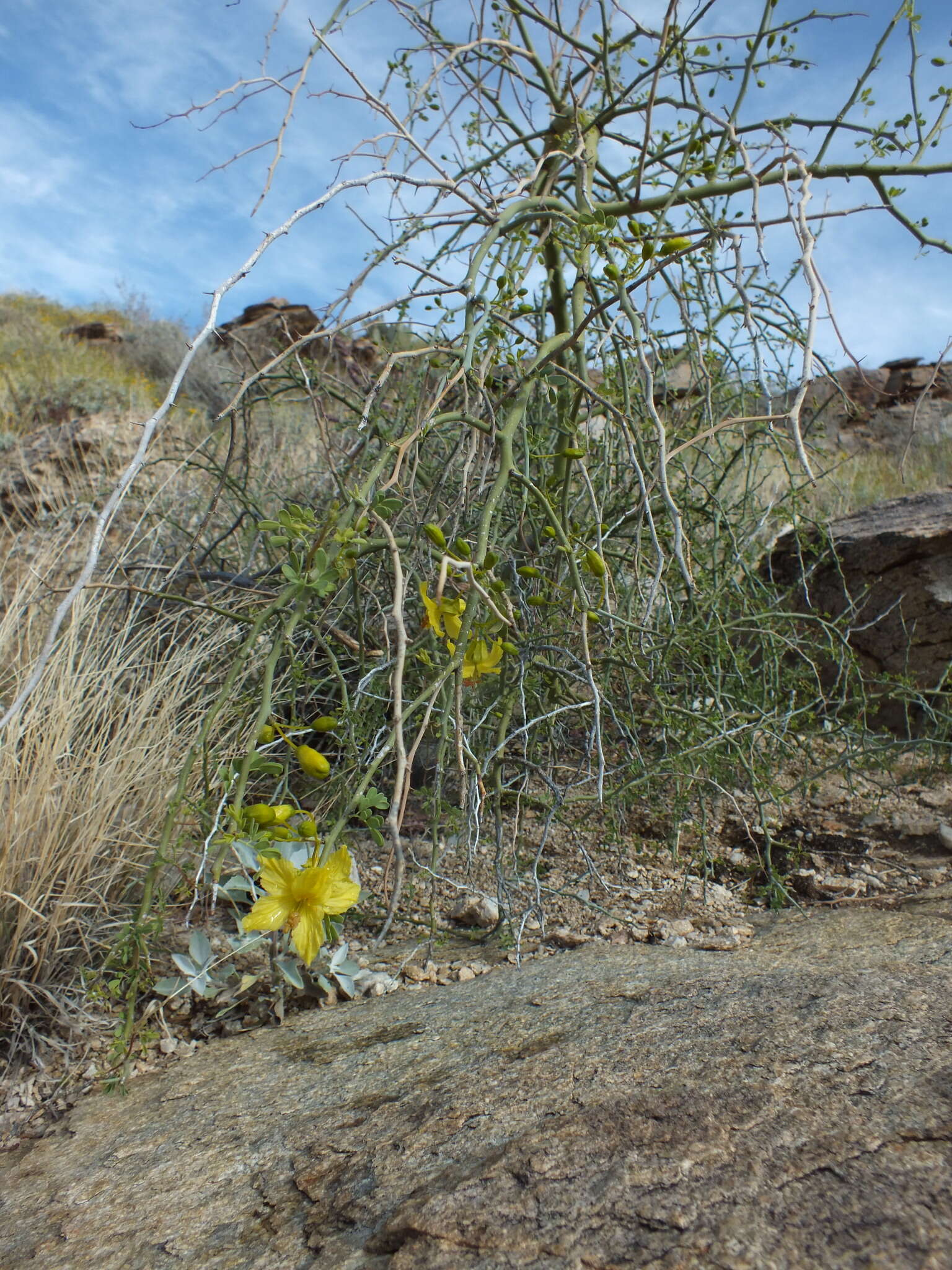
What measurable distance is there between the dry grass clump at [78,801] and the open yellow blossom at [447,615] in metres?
0.92

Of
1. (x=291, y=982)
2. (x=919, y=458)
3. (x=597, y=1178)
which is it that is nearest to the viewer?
(x=597, y=1178)

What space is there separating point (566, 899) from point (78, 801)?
3.53ft

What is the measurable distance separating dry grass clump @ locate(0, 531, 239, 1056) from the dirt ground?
0.46 ft

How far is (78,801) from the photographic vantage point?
6.15ft

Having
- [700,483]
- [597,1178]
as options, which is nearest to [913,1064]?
[597,1178]

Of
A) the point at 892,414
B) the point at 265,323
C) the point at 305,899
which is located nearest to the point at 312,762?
the point at 305,899

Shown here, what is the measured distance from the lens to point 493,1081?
3.44 feet

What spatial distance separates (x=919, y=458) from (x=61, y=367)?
7.89 meters

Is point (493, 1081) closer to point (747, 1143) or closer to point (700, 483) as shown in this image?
point (747, 1143)

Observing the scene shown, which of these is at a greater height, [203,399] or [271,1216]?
[203,399]

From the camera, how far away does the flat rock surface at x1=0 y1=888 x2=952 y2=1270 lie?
70 centimetres

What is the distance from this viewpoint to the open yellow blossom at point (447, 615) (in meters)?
1.26

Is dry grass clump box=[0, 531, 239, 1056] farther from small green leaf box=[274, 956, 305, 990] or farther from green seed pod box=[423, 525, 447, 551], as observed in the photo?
green seed pod box=[423, 525, 447, 551]

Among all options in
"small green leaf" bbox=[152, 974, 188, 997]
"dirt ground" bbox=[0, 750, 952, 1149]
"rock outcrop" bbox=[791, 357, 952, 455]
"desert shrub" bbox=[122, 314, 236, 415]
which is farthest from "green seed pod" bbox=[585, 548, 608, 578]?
"rock outcrop" bbox=[791, 357, 952, 455]
